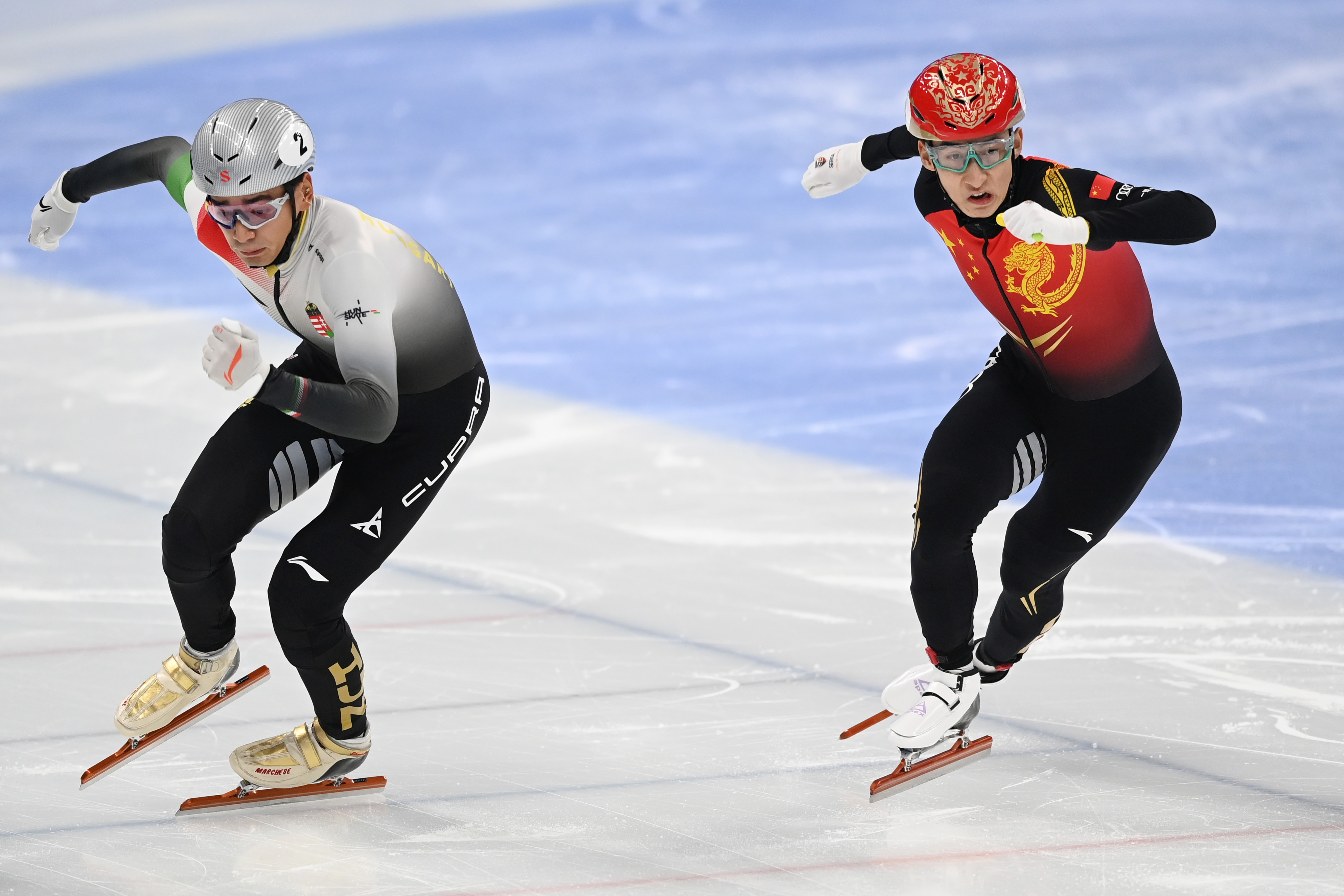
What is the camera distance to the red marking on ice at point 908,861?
3287 mm

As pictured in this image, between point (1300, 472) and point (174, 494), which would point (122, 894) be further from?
point (1300, 472)

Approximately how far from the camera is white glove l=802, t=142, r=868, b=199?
4.25 meters

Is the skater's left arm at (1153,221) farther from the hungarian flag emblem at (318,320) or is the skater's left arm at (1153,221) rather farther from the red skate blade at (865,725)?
the hungarian flag emblem at (318,320)

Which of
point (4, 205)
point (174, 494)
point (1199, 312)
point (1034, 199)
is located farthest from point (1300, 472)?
point (4, 205)

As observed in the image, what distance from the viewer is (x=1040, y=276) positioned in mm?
3838

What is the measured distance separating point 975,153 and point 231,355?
1.60 metres

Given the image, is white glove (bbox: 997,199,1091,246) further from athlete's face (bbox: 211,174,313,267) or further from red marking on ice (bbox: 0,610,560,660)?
red marking on ice (bbox: 0,610,560,660)

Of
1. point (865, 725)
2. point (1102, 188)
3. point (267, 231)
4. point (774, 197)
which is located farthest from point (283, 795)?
point (774, 197)

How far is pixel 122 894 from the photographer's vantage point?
10.6 feet

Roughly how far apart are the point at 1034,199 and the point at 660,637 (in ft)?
6.06

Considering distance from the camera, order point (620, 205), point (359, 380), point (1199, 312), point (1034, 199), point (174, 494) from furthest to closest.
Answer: point (620, 205)
point (1199, 312)
point (174, 494)
point (1034, 199)
point (359, 380)

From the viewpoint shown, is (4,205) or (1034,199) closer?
(1034,199)

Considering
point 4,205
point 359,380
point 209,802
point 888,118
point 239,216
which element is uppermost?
point 239,216

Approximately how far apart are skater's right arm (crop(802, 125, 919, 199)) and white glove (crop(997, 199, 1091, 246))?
0.79 metres
